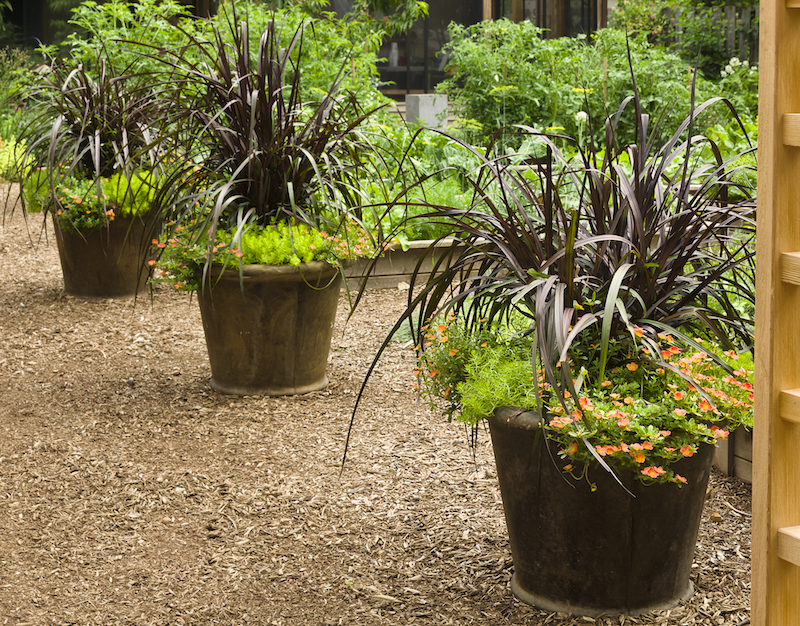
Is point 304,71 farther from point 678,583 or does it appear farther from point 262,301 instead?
point 678,583

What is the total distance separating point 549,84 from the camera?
26.8 ft

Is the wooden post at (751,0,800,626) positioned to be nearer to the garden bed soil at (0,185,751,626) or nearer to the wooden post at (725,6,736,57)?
the garden bed soil at (0,185,751,626)

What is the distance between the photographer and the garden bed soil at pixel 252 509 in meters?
2.15

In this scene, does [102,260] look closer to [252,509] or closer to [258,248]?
[258,248]

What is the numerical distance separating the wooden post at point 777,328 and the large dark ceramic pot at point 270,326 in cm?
223

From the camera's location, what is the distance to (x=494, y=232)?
2.11 meters

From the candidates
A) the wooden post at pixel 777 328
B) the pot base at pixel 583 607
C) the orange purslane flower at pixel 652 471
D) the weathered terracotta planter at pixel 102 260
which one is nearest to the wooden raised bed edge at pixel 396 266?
the weathered terracotta planter at pixel 102 260

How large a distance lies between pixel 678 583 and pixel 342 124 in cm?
217

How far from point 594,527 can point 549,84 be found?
6.87 metres

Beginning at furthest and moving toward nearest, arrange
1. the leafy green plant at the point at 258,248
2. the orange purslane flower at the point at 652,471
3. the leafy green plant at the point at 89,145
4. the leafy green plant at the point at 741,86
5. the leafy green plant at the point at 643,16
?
1. the leafy green plant at the point at 643,16
2. the leafy green plant at the point at 741,86
3. the leafy green plant at the point at 89,145
4. the leafy green plant at the point at 258,248
5. the orange purslane flower at the point at 652,471

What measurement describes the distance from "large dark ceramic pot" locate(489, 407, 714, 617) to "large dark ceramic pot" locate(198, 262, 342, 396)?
5.42 ft

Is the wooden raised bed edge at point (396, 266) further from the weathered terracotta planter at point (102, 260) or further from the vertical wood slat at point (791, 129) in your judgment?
the vertical wood slat at point (791, 129)

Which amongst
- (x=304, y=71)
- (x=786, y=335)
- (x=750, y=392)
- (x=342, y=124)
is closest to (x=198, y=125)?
(x=342, y=124)

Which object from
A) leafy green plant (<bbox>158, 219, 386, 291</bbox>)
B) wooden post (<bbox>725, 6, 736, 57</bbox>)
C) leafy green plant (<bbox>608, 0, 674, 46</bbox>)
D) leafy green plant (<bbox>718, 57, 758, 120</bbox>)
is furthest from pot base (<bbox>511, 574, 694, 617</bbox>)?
leafy green plant (<bbox>608, 0, 674, 46</bbox>)
